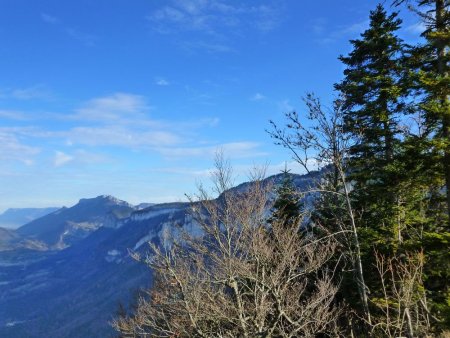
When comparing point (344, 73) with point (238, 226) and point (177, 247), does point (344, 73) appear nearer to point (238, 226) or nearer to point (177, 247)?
point (238, 226)

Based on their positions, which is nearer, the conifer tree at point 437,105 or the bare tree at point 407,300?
the bare tree at point 407,300

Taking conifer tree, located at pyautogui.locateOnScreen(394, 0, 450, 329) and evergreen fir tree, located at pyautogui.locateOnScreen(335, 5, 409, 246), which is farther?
evergreen fir tree, located at pyautogui.locateOnScreen(335, 5, 409, 246)

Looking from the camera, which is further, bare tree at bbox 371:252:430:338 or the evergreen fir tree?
the evergreen fir tree

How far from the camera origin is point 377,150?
18.2 metres

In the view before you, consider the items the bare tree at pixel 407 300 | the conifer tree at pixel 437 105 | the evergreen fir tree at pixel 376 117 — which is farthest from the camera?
the evergreen fir tree at pixel 376 117

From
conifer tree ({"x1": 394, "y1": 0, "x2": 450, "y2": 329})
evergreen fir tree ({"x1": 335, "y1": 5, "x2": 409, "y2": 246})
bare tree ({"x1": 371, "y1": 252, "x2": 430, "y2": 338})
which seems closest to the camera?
bare tree ({"x1": 371, "y1": 252, "x2": 430, "y2": 338})

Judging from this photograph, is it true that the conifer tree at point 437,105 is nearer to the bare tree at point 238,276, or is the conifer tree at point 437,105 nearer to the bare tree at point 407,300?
the bare tree at point 407,300

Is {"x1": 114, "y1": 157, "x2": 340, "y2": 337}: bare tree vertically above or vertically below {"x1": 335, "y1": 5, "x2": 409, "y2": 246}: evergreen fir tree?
below

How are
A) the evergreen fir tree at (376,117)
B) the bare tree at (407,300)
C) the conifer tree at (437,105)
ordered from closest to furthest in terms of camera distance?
the bare tree at (407,300)
the conifer tree at (437,105)
the evergreen fir tree at (376,117)

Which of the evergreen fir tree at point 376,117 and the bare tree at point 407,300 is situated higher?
the evergreen fir tree at point 376,117

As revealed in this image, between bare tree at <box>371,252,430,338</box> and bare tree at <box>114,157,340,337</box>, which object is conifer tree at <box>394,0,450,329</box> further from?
bare tree at <box>114,157,340,337</box>

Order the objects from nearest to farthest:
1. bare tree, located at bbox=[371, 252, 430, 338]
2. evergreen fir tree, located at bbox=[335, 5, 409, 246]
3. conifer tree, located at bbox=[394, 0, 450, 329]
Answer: bare tree, located at bbox=[371, 252, 430, 338] < conifer tree, located at bbox=[394, 0, 450, 329] < evergreen fir tree, located at bbox=[335, 5, 409, 246]

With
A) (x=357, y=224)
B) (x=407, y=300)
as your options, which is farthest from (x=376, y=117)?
(x=407, y=300)

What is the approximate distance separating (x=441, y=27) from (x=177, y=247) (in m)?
12.4
